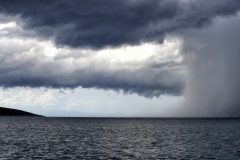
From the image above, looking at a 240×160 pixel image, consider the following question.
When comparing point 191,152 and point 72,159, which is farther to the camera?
point 191,152

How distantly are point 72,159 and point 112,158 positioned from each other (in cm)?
713

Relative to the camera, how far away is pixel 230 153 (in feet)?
196

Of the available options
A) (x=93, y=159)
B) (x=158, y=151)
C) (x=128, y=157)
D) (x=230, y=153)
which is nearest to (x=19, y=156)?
(x=93, y=159)

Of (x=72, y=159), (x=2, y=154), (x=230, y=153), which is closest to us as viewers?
(x=72, y=159)

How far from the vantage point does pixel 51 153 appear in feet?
192

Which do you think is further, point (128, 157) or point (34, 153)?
point (34, 153)

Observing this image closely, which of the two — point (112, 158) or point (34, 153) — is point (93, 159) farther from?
point (34, 153)

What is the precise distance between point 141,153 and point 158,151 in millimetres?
4717

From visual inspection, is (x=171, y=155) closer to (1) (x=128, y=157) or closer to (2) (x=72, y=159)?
(1) (x=128, y=157)

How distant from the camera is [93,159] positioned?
52.2 metres

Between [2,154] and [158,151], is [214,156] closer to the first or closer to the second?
[158,151]

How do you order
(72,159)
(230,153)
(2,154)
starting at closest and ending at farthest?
(72,159) → (2,154) → (230,153)

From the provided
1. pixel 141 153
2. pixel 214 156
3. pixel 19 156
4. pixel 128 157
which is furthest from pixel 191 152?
pixel 19 156

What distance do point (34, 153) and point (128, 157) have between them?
18.7 m
